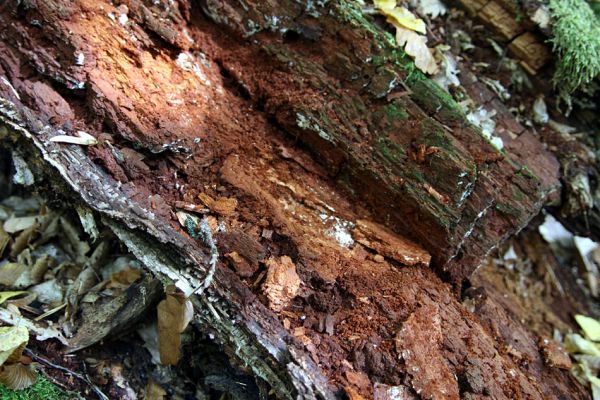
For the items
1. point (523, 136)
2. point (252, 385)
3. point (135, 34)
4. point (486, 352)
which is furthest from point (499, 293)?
point (135, 34)

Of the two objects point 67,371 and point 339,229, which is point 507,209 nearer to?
point 339,229

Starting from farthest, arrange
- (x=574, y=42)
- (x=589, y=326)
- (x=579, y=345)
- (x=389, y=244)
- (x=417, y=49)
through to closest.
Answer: (x=589, y=326) < (x=579, y=345) < (x=574, y=42) < (x=417, y=49) < (x=389, y=244)

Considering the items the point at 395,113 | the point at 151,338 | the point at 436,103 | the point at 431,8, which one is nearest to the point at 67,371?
the point at 151,338

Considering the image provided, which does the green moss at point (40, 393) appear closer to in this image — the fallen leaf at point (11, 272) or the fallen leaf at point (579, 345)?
the fallen leaf at point (11, 272)

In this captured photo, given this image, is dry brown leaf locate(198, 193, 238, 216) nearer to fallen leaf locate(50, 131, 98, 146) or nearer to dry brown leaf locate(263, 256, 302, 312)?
dry brown leaf locate(263, 256, 302, 312)

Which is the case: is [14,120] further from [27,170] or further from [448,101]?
[448,101]

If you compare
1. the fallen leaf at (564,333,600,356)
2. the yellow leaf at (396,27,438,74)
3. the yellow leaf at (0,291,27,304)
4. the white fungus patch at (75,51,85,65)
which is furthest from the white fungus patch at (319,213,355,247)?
the fallen leaf at (564,333,600,356)
